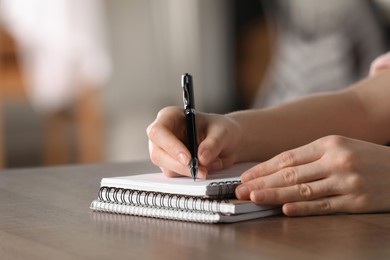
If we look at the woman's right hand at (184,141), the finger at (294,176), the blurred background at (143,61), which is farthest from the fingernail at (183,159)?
the blurred background at (143,61)

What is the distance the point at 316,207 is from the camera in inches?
44.8

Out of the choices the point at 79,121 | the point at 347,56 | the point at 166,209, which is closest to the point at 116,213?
the point at 166,209

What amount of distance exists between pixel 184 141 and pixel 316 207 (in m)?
0.26

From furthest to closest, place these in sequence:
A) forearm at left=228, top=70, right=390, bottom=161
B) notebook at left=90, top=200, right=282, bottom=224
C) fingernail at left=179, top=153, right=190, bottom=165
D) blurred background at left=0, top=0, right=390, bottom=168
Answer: blurred background at left=0, top=0, right=390, bottom=168, forearm at left=228, top=70, right=390, bottom=161, fingernail at left=179, top=153, right=190, bottom=165, notebook at left=90, top=200, right=282, bottom=224

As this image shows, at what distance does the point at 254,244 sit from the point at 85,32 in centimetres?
368

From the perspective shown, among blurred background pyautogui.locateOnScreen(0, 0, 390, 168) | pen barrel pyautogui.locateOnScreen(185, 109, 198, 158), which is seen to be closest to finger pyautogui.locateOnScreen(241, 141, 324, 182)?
pen barrel pyautogui.locateOnScreen(185, 109, 198, 158)

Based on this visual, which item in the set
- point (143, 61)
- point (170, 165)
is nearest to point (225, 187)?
point (170, 165)

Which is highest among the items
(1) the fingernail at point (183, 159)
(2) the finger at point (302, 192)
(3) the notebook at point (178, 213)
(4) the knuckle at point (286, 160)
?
(1) the fingernail at point (183, 159)

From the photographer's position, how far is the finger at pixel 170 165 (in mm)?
1226

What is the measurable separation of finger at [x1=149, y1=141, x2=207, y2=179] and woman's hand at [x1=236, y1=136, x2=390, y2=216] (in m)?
0.09

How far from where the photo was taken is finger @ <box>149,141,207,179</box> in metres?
1.23

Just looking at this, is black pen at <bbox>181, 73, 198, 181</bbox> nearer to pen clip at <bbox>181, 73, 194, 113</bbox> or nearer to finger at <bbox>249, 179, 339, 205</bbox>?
pen clip at <bbox>181, 73, 194, 113</bbox>

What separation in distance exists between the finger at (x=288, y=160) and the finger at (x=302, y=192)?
0.03m

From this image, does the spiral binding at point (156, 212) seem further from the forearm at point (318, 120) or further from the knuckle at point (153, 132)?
the forearm at point (318, 120)
